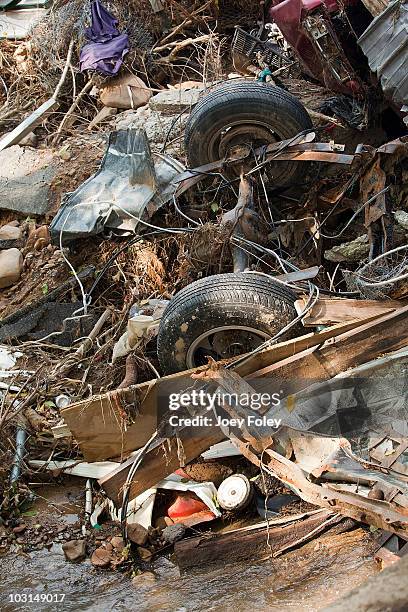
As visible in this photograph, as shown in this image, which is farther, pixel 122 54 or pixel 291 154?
pixel 122 54

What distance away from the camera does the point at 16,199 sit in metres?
7.47

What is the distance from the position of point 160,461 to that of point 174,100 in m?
5.12

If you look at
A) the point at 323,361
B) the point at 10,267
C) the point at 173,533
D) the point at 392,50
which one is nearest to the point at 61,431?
the point at 173,533

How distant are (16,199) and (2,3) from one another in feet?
17.2

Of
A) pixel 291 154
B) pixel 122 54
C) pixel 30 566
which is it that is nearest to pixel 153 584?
pixel 30 566

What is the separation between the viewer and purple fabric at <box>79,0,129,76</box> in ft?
28.6

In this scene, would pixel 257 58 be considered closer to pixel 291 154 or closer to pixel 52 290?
pixel 291 154

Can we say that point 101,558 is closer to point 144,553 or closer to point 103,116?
point 144,553

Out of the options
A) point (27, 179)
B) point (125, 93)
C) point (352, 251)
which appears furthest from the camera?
point (125, 93)

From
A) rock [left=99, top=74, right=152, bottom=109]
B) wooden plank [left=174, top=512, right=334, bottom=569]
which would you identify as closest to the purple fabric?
rock [left=99, top=74, right=152, bottom=109]

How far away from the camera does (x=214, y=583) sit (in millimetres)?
3730

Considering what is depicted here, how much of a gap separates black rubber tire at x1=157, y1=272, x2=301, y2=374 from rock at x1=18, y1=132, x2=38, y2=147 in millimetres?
4457

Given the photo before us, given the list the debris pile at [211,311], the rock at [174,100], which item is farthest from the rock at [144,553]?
the rock at [174,100]

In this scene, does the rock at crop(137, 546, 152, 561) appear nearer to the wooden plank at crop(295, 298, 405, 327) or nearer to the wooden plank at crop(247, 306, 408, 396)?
the wooden plank at crop(247, 306, 408, 396)
